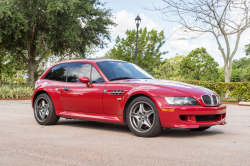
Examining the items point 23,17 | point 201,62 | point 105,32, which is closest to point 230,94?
point 105,32

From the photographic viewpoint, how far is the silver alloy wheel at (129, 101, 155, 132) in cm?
588

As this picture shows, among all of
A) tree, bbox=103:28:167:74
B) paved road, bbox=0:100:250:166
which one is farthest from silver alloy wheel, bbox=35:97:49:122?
tree, bbox=103:28:167:74

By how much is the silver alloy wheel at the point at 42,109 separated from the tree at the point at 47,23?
14.6 m

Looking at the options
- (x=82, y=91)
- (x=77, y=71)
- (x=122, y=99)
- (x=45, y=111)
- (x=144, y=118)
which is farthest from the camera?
(x=45, y=111)

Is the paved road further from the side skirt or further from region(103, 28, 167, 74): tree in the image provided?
region(103, 28, 167, 74): tree

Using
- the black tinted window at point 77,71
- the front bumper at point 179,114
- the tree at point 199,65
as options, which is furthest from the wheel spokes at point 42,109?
the tree at point 199,65

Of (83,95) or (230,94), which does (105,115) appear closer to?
(83,95)

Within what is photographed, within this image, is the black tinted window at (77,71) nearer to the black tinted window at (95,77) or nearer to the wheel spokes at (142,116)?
the black tinted window at (95,77)

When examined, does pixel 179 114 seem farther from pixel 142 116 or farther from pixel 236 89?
pixel 236 89

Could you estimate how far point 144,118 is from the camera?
5891 mm

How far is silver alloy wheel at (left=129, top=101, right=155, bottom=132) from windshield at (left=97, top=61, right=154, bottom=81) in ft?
3.28

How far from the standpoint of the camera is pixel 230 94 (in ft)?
63.8

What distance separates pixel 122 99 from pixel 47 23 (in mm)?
18850

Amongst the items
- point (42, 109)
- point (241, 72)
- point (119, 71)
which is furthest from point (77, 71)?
point (241, 72)
